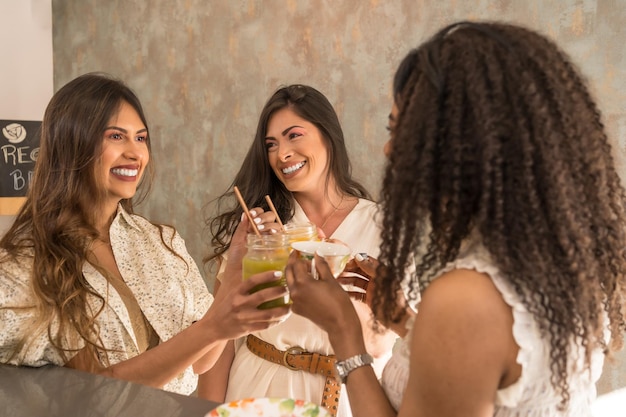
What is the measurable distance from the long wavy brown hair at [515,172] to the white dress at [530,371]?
2 centimetres

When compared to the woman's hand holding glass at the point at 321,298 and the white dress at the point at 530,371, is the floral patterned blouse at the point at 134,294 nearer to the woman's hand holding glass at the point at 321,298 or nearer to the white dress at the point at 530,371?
the woman's hand holding glass at the point at 321,298

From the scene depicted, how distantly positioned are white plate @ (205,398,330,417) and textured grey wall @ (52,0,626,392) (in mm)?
2171

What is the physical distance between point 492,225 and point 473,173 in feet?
0.26

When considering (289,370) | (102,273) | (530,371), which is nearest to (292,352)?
(289,370)

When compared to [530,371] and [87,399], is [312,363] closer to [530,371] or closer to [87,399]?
[87,399]

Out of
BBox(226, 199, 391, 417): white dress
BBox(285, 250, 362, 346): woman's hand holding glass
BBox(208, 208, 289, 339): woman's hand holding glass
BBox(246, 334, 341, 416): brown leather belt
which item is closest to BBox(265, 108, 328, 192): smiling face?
BBox(226, 199, 391, 417): white dress

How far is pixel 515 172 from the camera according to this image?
35.0 inches

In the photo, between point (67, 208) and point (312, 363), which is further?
point (312, 363)

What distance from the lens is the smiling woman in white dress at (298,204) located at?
2.11 m

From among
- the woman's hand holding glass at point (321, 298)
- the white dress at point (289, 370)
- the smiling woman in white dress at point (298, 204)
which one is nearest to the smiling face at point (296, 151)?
the smiling woman in white dress at point (298, 204)

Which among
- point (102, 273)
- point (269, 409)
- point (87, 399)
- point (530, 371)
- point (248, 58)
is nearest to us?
point (530, 371)

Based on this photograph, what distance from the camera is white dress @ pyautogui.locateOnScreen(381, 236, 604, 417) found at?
2.83 ft

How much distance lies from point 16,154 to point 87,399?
2612mm

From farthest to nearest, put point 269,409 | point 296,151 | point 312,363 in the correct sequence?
point 296,151 → point 312,363 → point 269,409
